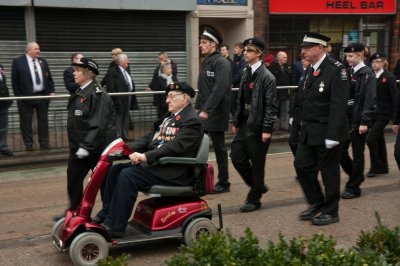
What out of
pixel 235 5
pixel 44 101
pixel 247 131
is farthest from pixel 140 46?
pixel 247 131

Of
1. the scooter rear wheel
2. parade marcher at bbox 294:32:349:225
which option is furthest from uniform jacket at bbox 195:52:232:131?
the scooter rear wheel

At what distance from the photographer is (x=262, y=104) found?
258 inches

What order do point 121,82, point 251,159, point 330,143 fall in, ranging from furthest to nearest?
point 121,82, point 251,159, point 330,143

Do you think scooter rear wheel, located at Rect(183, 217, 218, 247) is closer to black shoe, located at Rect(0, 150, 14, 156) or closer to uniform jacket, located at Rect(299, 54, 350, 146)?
uniform jacket, located at Rect(299, 54, 350, 146)

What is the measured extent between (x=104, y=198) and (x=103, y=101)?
973 millimetres

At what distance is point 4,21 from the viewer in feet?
42.5

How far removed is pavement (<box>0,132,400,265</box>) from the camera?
548cm

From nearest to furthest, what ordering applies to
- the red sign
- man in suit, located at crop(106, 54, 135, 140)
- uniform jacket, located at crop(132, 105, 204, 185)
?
uniform jacket, located at crop(132, 105, 204, 185) < man in suit, located at crop(106, 54, 135, 140) < the red sign

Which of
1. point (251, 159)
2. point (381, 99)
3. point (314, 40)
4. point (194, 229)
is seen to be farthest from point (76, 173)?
point (381, 99)

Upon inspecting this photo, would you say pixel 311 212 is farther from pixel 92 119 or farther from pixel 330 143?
pixel 92 119

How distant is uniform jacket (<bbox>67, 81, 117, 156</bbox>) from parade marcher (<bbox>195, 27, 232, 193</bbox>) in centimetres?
184

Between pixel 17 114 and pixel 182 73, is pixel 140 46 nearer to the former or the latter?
pixel 182 73

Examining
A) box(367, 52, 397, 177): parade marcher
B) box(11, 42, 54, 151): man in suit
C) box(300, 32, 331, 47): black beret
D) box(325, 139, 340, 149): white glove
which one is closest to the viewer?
box(325, 139, 340, 149): white glove

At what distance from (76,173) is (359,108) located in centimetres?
368
